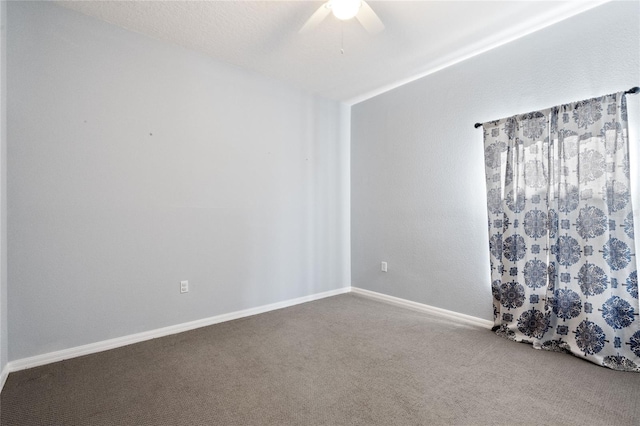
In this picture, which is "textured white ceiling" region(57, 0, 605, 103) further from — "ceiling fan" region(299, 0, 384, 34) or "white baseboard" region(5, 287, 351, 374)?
"white baseboard" region(5, 287, 351, 374)

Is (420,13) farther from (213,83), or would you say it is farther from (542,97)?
(213,83)

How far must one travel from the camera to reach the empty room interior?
1867 millimetres

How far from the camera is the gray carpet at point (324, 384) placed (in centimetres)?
158

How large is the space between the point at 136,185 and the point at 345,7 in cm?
215

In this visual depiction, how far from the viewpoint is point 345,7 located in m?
2.03

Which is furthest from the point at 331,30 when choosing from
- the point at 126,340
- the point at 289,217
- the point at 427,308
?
the point at 126,340

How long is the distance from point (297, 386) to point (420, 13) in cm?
284

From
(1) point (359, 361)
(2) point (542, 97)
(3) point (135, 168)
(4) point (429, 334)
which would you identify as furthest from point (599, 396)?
(3) point (135, 168)

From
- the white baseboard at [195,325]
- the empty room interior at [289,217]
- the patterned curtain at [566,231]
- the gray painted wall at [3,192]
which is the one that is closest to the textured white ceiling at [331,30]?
the empty room interior at [289,217]

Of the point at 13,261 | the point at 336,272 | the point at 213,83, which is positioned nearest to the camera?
the point at 13,261

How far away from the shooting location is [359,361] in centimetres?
218

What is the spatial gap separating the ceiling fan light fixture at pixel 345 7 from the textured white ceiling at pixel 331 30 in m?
0.29

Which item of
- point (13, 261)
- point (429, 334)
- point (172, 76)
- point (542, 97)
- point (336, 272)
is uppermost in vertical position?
point (172, 76)

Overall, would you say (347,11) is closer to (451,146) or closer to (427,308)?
(451,146)
